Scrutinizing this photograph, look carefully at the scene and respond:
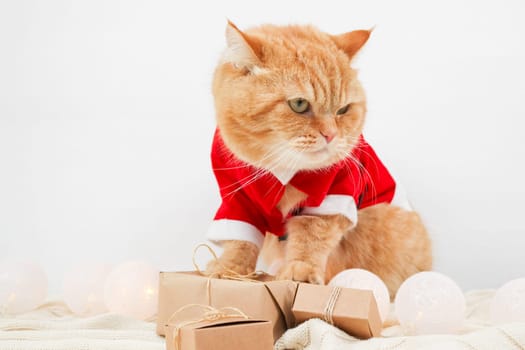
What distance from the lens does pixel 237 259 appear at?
1.65 metres

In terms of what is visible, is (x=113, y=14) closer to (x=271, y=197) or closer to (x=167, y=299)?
(x=271, y=197)

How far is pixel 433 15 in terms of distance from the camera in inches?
87.5

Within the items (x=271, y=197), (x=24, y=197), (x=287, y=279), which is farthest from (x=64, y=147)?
(x=287, y=279)

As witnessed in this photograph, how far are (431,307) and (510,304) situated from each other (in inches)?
8.4

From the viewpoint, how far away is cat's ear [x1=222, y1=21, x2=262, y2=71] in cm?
144

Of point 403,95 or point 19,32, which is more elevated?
point 19,32

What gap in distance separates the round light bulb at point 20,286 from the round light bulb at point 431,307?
990mm

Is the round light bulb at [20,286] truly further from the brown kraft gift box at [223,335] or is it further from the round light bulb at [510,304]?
Answer: the round light bulb at [510,304]

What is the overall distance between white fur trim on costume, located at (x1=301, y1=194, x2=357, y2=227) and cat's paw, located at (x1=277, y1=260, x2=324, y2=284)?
159mm

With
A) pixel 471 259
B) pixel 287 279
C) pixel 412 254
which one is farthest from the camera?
pixel 471 259

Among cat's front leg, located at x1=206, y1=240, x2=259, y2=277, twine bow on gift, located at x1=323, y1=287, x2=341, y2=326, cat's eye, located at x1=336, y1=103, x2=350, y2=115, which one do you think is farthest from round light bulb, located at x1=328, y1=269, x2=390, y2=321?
cat's eye, located at x1=336, y1=103, x2=350, y2=115

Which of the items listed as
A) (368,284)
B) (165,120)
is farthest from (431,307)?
(165,120)

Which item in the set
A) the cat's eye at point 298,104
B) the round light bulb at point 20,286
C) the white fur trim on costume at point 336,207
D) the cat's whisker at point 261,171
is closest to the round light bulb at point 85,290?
the round light bulb at point 20,286

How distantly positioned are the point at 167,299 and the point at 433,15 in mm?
1461
